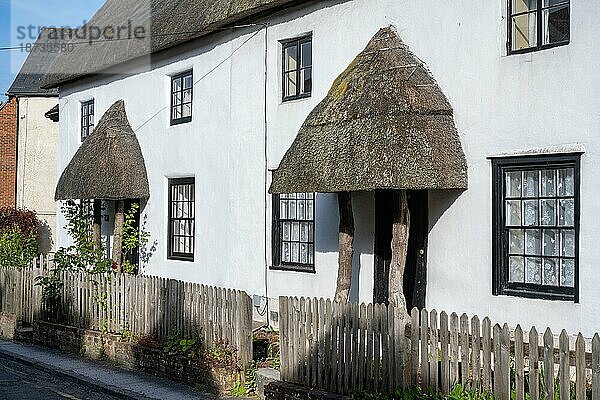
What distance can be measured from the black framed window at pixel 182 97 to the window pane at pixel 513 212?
9633 millimetres

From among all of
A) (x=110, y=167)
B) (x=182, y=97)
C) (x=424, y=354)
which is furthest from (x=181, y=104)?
(x=424, y=354)

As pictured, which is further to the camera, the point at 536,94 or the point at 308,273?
the point at 308,273

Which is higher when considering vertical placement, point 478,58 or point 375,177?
point 478,58

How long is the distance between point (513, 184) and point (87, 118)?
15913 millimetres

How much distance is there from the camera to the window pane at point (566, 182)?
34.8 feet

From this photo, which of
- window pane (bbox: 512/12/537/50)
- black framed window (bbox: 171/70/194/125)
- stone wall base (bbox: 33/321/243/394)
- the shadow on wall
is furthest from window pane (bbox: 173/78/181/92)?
window pane (bbox: 512/12/537/50)

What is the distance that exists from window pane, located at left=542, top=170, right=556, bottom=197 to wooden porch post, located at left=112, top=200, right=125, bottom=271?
1203 cm

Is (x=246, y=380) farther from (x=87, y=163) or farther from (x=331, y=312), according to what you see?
(x=87, y=163)

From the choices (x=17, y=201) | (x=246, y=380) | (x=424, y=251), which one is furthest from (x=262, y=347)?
(x=17, y=201)

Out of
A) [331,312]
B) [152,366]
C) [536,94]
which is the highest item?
[536,94]

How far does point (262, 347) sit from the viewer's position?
13617 millimetres

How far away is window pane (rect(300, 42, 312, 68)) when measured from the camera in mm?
15516

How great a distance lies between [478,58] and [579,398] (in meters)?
5.56

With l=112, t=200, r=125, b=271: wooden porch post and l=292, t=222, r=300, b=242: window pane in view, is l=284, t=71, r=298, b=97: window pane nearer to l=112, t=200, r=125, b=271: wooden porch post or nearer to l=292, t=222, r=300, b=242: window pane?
Result: l=292, t=222, r=300, b=242: window pane
